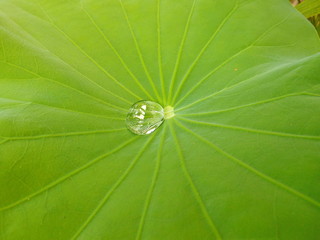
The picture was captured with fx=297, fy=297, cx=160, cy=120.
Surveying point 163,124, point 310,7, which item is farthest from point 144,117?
point 310,7

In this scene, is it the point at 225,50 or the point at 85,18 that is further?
the point at 85,18

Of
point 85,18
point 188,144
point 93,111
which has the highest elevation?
point 85,18

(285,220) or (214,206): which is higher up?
(214,206)

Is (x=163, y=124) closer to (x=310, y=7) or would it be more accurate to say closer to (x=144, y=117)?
(x=144, y=117)

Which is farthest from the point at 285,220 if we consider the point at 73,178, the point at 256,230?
the point at 73,178

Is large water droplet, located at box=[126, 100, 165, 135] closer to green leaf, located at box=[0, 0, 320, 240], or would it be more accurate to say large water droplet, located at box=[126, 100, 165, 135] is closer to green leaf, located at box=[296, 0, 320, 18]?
green leaf, located at box=[0, 0, 320, 240]

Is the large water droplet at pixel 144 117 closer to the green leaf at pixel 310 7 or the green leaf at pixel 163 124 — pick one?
the green leaf at pixel 163 124

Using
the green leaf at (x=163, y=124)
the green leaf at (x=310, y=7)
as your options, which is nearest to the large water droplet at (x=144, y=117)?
the green leaf at (x=163, y=124)

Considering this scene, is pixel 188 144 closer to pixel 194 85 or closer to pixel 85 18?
pixel 194 85
